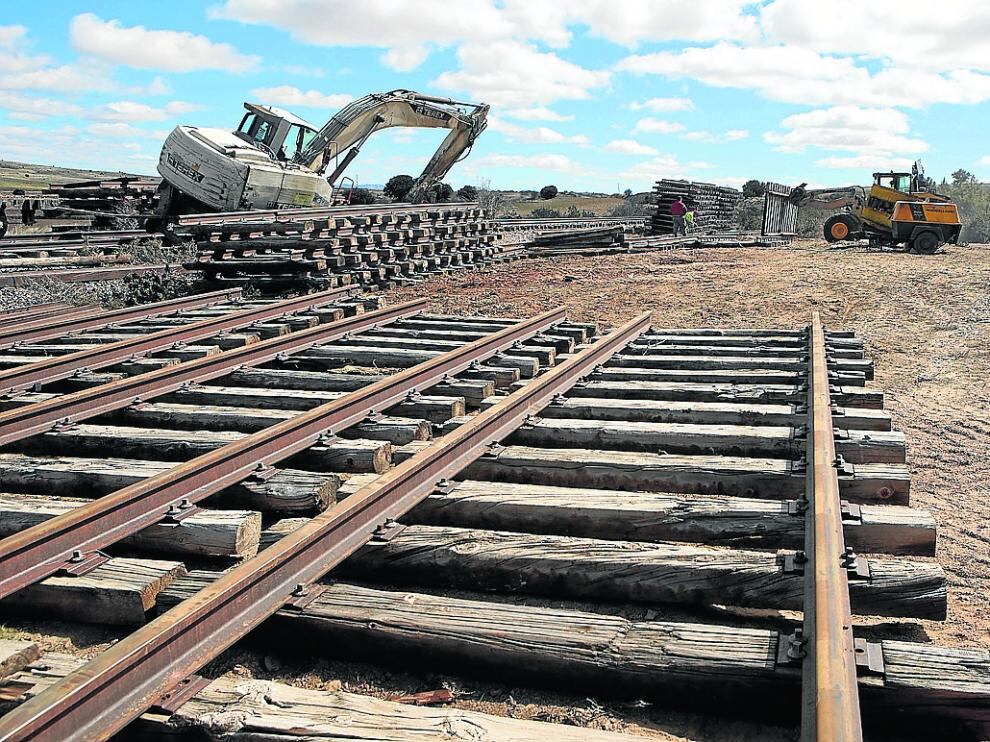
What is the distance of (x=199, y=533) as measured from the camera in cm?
352

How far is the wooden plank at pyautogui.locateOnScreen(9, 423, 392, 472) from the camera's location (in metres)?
4.59

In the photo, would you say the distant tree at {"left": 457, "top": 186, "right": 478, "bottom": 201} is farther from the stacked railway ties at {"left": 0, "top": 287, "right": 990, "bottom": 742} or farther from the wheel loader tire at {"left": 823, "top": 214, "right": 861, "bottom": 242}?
the stacked railway ties at {"left": 0, "top": 287, "right": 990, "bottom": 742}

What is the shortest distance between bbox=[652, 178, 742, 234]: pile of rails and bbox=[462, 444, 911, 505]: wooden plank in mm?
29440

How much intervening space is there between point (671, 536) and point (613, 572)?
51 cm

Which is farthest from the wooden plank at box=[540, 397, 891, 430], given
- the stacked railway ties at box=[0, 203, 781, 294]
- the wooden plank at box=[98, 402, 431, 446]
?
the stacked railway ties at box=[0, 203, 781, 294]

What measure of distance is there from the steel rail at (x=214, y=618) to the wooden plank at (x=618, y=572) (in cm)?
19

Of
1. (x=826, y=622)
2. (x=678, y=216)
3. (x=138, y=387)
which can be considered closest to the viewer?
(x=826, y=622)

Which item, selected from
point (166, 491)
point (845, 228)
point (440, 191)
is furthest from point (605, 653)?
point (440, 191)

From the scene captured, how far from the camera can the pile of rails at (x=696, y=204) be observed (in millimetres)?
34000

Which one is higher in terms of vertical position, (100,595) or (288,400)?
(288,400)

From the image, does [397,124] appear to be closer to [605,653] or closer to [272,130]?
[272,130]

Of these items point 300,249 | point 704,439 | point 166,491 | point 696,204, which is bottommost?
point 166,491

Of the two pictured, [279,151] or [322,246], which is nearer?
[322,246]

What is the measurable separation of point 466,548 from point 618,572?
1.87 ft
